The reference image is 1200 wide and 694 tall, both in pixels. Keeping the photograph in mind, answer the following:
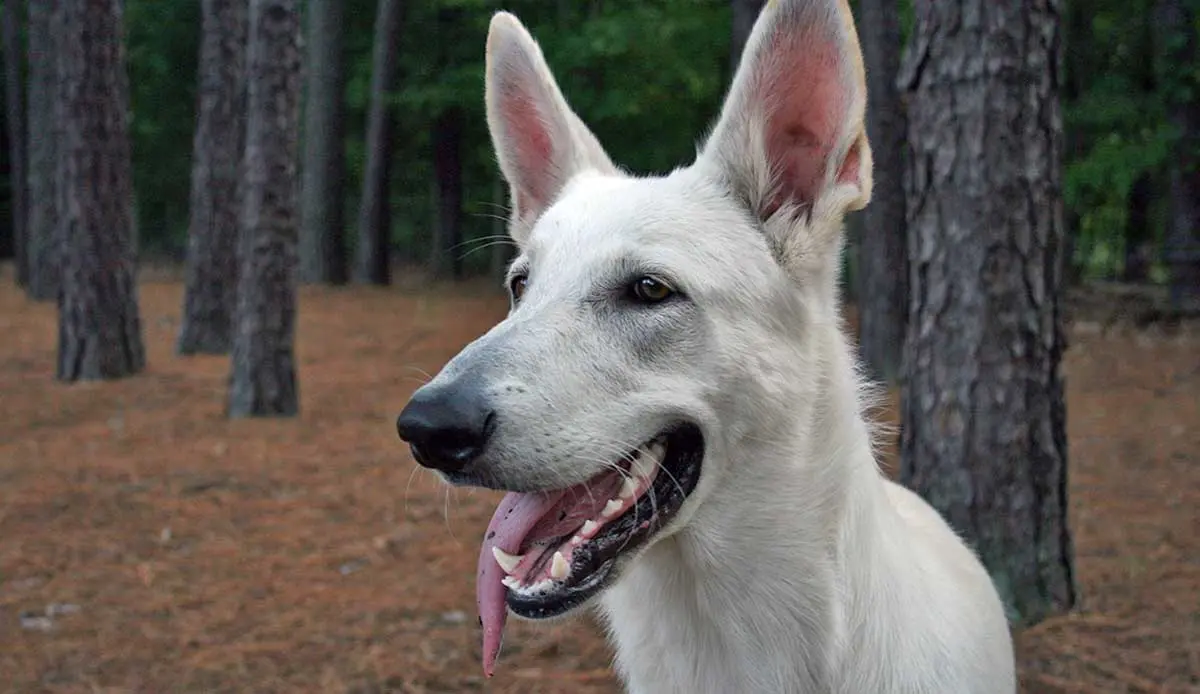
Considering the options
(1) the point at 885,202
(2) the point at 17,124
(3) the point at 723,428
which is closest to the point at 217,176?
(1) the point at 885,202

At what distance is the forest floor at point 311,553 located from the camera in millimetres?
4125

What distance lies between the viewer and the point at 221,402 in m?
9.05

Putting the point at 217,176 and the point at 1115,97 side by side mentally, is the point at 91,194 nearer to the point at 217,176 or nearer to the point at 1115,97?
the point at 217,176

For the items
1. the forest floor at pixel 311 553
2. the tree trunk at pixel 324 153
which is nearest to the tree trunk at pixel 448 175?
the tree trunk at pixel 324 153

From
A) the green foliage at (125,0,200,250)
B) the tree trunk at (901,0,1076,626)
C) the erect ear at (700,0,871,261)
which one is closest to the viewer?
the erect ear at (700,0,871,261)

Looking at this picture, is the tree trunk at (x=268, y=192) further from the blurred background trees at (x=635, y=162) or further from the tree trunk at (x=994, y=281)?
the tree trunk at (x=994, y=281)

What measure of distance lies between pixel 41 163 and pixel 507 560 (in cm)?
1910

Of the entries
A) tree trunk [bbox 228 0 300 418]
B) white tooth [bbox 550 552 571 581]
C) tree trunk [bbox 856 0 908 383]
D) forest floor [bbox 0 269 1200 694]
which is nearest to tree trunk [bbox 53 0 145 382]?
forest floor [bbox 0 269 1200 694]

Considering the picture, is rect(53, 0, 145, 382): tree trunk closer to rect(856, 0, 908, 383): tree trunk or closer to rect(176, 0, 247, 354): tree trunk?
rect(176, 0, 247, 354): tree trunk

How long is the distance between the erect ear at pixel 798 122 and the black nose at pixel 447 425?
96cm

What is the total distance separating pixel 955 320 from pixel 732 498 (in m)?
1.99

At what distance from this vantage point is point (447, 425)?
216 centimetres

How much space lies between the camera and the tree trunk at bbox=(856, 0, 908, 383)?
907 cm

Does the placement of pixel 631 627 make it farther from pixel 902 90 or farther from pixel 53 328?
pixel 53 328
